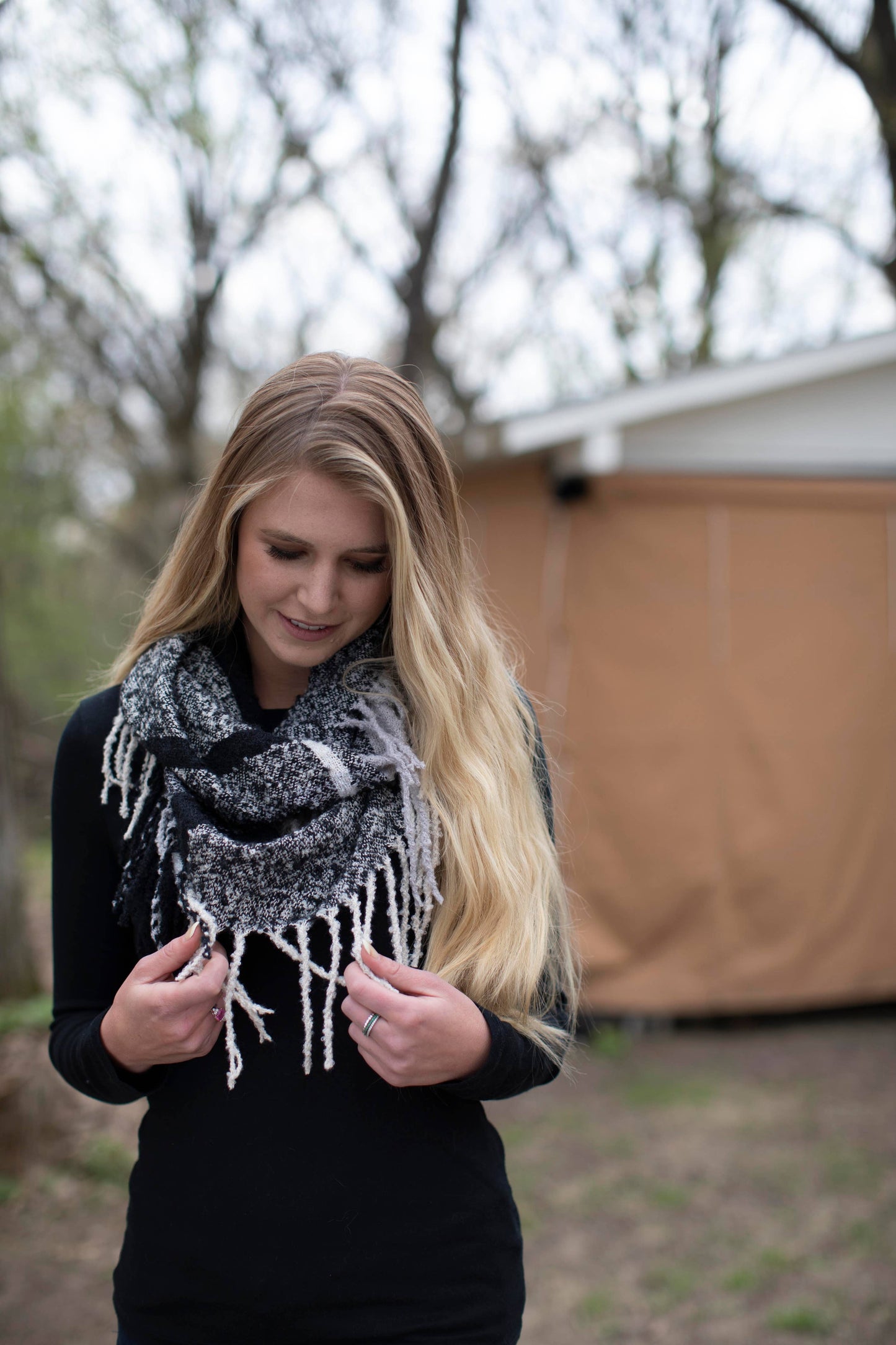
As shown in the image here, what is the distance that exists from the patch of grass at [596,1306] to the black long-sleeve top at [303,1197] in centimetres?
207

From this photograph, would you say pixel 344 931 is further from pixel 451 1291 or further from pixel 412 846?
pixel 451 1291

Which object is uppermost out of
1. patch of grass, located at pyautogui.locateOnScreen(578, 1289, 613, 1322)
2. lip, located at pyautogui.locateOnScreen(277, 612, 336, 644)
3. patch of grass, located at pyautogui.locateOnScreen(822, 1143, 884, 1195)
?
lip, located at pyautogui.locateOnScreen(277, 612, 336, 644)

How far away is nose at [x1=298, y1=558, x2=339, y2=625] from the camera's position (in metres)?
1.30

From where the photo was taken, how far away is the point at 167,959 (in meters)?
1.14

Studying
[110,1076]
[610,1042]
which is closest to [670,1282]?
[610,1042]

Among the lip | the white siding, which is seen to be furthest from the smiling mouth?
the white siding

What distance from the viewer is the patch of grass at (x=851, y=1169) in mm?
3748

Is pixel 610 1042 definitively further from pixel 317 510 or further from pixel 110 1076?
pixel 317 510

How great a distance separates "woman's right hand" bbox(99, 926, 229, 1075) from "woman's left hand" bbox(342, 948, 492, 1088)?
0.15 metres

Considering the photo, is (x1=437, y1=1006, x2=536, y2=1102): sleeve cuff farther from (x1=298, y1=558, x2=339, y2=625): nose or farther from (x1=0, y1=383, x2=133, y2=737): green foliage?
(x1=0, y1=383, x2=133, y2=737): green foliage

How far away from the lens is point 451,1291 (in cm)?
122

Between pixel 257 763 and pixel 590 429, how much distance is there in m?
3.92

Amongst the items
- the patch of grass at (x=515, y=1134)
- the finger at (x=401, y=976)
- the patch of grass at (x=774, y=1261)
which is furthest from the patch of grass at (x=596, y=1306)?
the finger at (x=401, y=976)

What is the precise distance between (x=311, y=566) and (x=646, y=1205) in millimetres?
3223
